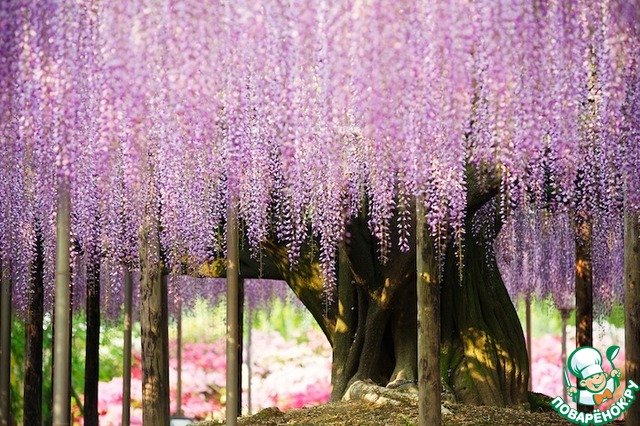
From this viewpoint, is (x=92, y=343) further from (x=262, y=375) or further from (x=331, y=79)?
(x=262, y=375)

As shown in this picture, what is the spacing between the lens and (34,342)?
11.2 m

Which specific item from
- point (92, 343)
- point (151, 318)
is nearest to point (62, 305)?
point (151, 318)

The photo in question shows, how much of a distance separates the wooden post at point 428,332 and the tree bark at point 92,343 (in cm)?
521

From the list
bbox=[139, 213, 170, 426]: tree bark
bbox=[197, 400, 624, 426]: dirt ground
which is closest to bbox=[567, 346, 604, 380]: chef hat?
bbox=[197, 400, 624, 426]: dirt ground

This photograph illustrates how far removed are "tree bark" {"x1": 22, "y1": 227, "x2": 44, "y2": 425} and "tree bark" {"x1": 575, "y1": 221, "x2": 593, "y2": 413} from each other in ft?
17.8

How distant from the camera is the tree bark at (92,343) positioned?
1155 cm

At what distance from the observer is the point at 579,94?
6266mm

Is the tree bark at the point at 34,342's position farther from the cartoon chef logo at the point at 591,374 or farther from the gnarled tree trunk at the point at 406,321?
the cartoon chef logo at the point at 591,374

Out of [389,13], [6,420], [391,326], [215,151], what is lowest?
[6,420]

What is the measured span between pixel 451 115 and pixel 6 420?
7786 mm

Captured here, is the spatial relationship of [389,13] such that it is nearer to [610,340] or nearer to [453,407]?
[453,407]

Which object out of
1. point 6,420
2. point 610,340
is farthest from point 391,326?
point 610,340

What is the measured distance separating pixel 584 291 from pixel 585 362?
1787mm

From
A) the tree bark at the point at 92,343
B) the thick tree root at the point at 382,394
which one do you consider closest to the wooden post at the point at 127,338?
the tree bark at the point at 92,343
